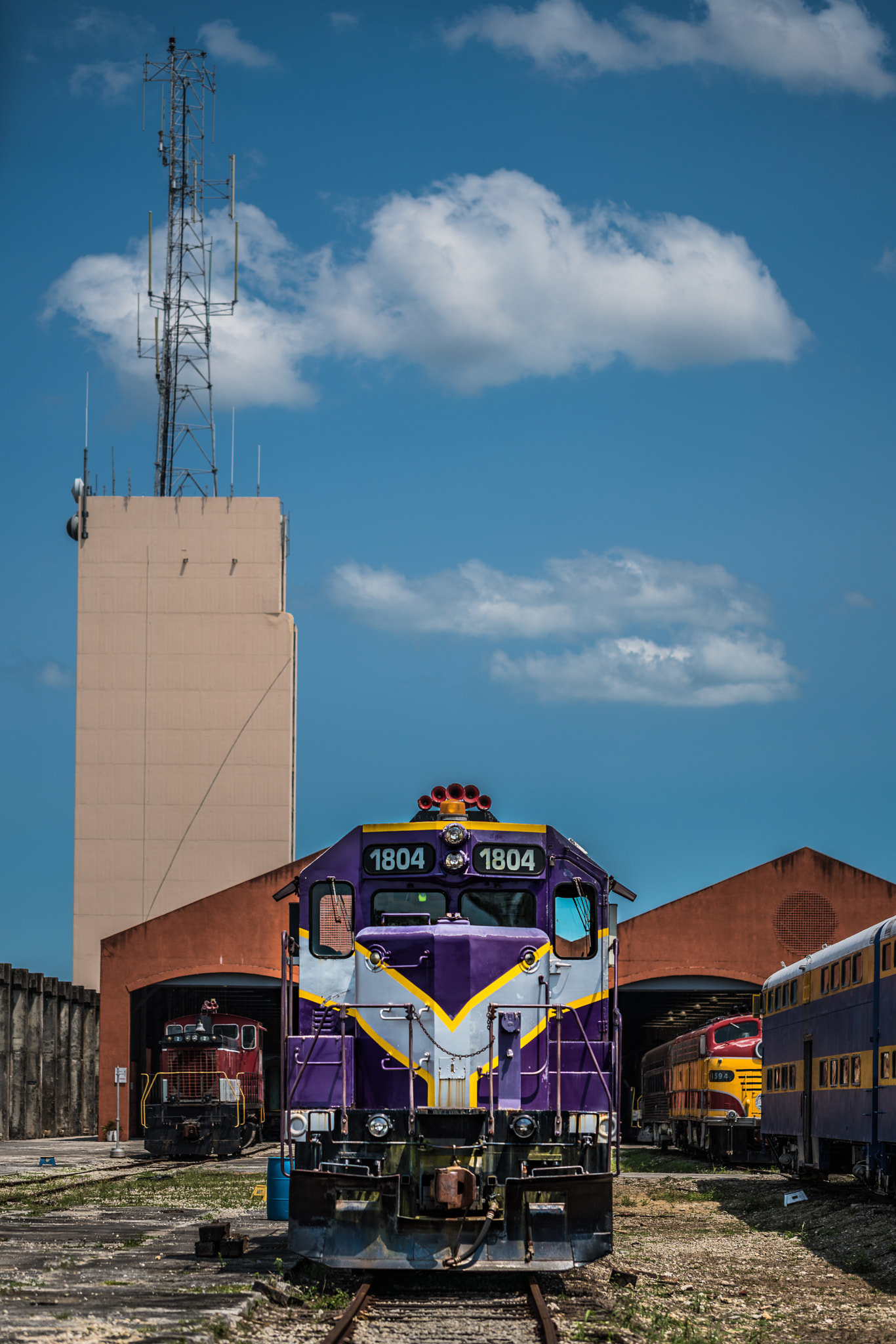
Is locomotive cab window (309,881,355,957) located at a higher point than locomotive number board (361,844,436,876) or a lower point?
lower

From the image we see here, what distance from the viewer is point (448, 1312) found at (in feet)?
38.0

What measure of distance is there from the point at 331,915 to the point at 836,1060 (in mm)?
10735

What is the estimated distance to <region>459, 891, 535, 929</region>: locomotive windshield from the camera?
13.0 metres

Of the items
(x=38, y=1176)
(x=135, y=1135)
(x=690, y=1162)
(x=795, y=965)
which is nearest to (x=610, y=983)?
(x=795, y=965)

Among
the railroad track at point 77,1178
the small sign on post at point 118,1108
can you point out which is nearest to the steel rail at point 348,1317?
the railroad track at point 77,1178

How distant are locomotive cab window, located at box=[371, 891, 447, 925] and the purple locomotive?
0.4 inches

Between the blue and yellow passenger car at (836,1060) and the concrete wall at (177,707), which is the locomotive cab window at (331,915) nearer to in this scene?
the blue and yellow passenger car at (836,1060)

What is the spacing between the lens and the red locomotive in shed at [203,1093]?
3441 centimetres

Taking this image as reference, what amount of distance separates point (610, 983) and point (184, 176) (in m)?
59.1

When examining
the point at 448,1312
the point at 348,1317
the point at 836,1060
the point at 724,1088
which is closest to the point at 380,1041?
the point at 448,1312

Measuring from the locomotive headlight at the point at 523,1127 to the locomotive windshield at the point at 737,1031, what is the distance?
21.3 meters

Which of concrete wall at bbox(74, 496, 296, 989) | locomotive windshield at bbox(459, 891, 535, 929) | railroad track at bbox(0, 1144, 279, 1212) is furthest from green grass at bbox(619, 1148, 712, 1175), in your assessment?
concrete wall at bbox(74, 496, 296, 989)

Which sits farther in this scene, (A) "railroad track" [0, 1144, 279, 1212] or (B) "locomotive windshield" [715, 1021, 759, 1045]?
(B) "locomotive windshield" [715, 1021, 759, 1045]

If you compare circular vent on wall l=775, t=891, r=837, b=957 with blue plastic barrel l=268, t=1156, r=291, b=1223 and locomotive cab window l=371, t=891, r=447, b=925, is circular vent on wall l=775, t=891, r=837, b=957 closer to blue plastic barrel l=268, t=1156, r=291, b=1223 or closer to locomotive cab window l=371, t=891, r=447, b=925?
blue plastic barrel l=268, t=1156, r=291, b=1223
